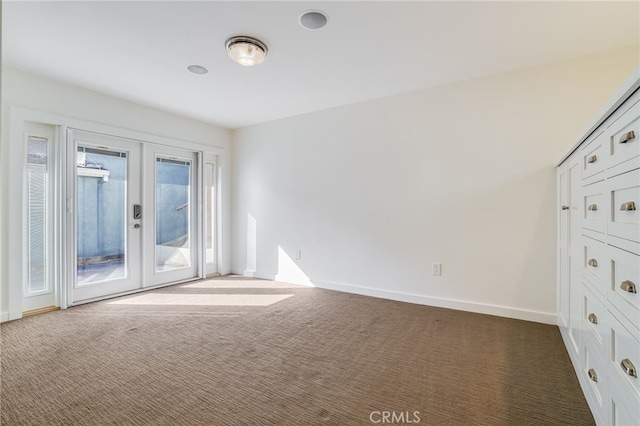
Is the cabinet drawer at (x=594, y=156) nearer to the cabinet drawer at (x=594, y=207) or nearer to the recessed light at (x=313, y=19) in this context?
the cabinet drawer at (x=594, y=207)

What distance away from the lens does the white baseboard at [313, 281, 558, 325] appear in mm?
2834

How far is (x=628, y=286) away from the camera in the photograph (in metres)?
1.07

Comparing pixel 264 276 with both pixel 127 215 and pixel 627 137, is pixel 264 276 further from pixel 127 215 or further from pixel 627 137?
pixel 627 137

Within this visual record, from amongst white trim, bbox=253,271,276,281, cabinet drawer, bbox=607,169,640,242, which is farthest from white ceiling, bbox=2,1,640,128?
white trim, bbox=253,271,276,281

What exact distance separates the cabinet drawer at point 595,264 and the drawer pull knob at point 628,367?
0.34m

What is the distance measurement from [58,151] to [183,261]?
2.10m

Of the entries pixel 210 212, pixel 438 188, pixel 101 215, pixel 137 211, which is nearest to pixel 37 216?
pixel 101 215

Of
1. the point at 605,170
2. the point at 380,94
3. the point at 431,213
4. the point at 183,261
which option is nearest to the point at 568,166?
the point at 605,170

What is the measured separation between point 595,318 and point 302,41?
2.68 metres

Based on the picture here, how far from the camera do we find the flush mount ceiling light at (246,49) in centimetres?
242

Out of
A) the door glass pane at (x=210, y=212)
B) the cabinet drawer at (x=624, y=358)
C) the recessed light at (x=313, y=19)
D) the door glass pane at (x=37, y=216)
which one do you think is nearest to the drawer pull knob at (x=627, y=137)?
the cabinet drawer at (x=624, y=358)

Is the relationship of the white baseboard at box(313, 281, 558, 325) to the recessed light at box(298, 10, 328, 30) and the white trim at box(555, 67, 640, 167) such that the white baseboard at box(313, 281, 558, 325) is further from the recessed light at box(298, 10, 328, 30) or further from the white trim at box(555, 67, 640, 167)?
the recessed light at box(298, 10, 328, 30)

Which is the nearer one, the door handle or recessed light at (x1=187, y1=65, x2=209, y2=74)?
recessed light at (x1=187, y1=65, x2=209, y2=74)

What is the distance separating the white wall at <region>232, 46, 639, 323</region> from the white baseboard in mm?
13
